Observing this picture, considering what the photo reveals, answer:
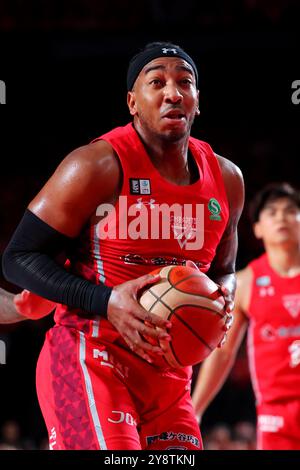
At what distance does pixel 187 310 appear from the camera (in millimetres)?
3072

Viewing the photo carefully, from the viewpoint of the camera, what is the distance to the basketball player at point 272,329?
5.38 meters

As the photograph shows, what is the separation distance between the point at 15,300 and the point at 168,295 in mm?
1092

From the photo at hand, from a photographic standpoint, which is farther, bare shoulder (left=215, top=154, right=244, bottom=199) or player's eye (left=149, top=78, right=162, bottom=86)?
bare shoulder (left=215, top=154, right=244, bottom=199)

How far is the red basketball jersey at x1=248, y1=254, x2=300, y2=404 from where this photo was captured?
214 inches

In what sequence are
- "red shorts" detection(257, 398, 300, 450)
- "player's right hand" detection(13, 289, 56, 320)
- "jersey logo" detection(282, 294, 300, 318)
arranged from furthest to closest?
"jersey logo" detection(282, 294, 300, 318)
"red shorts" detection(257, 398, 300, 450)
"player's right hand" detection(13, 289, 56, 320)

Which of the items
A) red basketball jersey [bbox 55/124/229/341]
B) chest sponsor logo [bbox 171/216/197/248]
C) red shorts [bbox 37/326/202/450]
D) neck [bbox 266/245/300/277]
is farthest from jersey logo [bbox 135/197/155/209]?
neck [bbox 266/245/300/277]

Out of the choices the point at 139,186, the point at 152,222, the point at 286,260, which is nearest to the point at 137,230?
the point at 152,222

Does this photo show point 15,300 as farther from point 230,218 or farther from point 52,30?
point 52,30

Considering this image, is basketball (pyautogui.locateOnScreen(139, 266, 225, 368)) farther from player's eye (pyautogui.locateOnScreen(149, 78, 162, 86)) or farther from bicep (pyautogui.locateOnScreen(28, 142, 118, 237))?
player's eye (pyautogui.locateOnScreen(149, 78, 162, 86))

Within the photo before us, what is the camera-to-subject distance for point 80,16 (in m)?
12.6

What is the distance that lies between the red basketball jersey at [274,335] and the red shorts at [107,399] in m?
2.15

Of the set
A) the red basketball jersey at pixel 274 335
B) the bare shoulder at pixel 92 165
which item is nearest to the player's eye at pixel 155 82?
the bare shoulder at pixel 92 165

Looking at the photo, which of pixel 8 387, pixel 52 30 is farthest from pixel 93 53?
pixel 8 387

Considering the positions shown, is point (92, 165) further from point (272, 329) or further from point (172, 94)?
point (272, 329)
